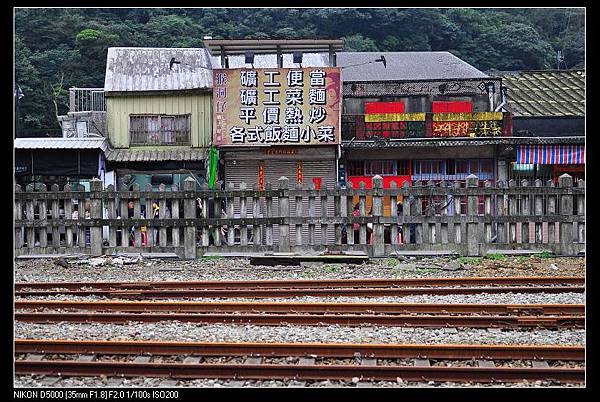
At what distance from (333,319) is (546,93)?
23.5m

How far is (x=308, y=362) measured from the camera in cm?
898

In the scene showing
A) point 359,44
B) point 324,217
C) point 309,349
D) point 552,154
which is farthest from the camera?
point 359,44

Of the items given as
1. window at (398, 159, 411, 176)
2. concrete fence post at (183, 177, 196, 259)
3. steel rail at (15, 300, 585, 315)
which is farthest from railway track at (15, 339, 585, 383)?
window at (398, 159, 411, 176)

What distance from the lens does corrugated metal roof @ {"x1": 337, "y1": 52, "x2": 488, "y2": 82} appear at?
109ft

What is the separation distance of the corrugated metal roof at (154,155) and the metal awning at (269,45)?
3727mm

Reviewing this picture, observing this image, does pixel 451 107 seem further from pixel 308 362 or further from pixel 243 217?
pixel 308 362

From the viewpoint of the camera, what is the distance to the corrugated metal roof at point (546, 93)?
2936 cm

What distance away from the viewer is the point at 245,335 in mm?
10312

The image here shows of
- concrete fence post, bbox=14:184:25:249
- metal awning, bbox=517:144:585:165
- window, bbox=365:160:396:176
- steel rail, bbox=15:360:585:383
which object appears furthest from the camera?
window, bbox=365:160:396:176

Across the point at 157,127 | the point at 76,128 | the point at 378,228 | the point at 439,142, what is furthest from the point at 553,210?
the point at 76,128

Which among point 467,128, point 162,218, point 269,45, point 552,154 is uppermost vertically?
point 269,45

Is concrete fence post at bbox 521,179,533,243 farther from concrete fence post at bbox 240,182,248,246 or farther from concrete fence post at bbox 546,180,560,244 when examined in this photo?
concrete fence post at bbox 240,182,248,246

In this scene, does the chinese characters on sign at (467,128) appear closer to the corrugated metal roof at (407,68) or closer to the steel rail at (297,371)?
the corrugated metal roof at (407,68)

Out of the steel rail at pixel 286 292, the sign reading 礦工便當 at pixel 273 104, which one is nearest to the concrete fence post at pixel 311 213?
the steel rail at pixel 286 292
